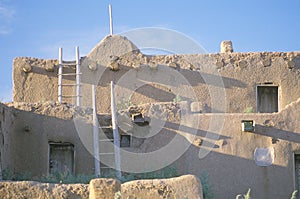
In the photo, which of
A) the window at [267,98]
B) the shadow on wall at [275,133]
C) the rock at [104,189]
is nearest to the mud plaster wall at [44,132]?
the shadow on wall at [275,133]

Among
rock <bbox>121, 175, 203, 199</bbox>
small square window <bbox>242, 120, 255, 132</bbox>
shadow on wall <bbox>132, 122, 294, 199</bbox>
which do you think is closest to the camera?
rock <bbox>121, 175, 203, 199</bbox>

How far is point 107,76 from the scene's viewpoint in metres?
19.6

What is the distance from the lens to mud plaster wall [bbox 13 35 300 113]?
764 inches

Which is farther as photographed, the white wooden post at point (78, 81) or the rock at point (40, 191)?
the white wooden post at point (78, 81)

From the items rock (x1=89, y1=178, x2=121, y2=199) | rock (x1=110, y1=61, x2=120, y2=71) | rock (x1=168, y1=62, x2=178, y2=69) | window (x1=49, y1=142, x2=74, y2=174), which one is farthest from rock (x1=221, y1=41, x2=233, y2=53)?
rock (x1=89, y1=178, x2=121, y2=199)

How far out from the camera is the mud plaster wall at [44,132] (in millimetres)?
16969

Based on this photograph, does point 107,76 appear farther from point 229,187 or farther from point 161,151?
point 229,187

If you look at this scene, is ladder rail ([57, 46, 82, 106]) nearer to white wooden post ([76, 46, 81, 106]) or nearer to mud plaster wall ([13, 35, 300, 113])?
white wooden post ([76, 46, 81, 106])

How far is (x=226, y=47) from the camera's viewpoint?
2034 cm

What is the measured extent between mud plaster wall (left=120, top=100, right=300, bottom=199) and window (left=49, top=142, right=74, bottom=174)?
1.61 m

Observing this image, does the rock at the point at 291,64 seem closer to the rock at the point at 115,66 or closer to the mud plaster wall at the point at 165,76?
the mud plaster wall at the point at 165,76

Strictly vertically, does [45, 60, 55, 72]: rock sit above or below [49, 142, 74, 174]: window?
above

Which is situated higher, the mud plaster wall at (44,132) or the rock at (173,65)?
the rock at (173,65)

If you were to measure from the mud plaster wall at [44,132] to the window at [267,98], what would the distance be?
4.91 metres
